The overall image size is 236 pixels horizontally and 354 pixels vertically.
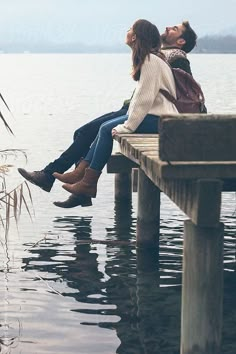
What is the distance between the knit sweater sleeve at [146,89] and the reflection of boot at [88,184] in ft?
3.59

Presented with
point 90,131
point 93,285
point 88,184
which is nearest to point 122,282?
point 93,285

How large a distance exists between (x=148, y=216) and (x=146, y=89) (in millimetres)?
3030

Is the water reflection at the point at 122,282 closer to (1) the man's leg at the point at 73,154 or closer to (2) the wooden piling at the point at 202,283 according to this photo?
(1) the man's leg at the point at 73,154

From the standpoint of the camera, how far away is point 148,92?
37.0 feet

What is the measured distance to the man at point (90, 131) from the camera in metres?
12.1

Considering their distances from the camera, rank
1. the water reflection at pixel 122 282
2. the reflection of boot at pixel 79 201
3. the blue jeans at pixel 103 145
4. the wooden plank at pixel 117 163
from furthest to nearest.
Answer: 1. the wooden plank at pixel 117 163
2. the reflection of boot at pixel 79 201
3. the blue jeans at pixel 103 145
4. the water reflection at pixel 122 282

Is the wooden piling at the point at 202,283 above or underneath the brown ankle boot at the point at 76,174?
underneath

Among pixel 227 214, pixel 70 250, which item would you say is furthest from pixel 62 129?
pixel 70 250

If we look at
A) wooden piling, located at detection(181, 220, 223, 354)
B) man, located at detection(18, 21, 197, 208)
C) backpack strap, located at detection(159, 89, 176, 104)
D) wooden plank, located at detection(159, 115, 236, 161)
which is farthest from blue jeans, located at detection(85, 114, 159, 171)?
wooden plank, located at detection(159, 115, 236, 161)

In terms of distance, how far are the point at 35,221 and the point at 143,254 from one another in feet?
13.0

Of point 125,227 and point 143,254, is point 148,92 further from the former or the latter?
point 125,227

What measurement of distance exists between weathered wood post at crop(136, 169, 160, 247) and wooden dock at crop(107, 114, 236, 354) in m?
5.12

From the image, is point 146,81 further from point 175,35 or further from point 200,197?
point 200,197

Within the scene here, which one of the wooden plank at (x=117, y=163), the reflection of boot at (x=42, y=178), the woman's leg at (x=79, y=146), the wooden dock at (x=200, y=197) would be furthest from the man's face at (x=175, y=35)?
the wooden dock at (x=200, y=197)
